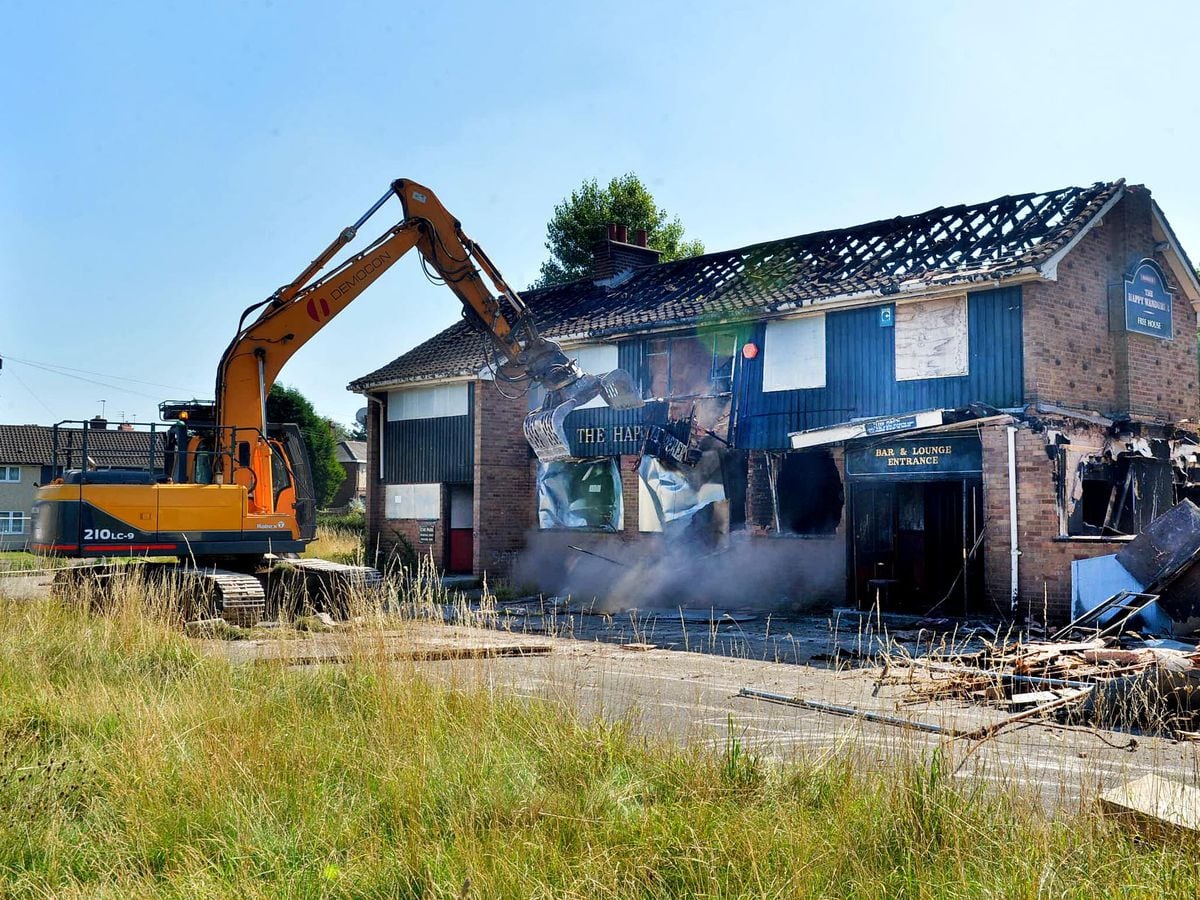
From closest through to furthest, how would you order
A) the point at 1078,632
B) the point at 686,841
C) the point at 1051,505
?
the point at 686,841 < the point at 1078,632 < the point at 1051,505

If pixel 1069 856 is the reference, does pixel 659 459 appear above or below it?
above

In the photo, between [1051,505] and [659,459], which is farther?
[659,459]

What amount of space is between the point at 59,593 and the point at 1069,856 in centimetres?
1359

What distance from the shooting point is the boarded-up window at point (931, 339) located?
17688 millimetres

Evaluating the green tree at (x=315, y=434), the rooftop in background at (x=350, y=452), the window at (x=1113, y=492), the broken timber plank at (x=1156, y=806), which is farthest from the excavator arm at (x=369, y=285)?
the rooftop in background at (x=350, y=452)

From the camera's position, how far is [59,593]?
14.4 metres

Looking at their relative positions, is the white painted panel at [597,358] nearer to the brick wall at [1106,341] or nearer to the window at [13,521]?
the brick wall at [1106,341]

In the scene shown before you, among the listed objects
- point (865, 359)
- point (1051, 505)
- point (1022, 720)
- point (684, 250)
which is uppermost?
point (684, 250)

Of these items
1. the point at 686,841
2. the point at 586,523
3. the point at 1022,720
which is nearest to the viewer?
the point at 686,841

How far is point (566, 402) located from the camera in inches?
738

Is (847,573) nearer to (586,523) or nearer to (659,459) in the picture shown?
(659,459)

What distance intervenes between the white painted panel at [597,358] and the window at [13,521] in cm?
3880

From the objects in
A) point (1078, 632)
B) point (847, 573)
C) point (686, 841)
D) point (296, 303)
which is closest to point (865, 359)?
point (847, 573)

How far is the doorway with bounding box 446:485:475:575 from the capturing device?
2669 centimetres
